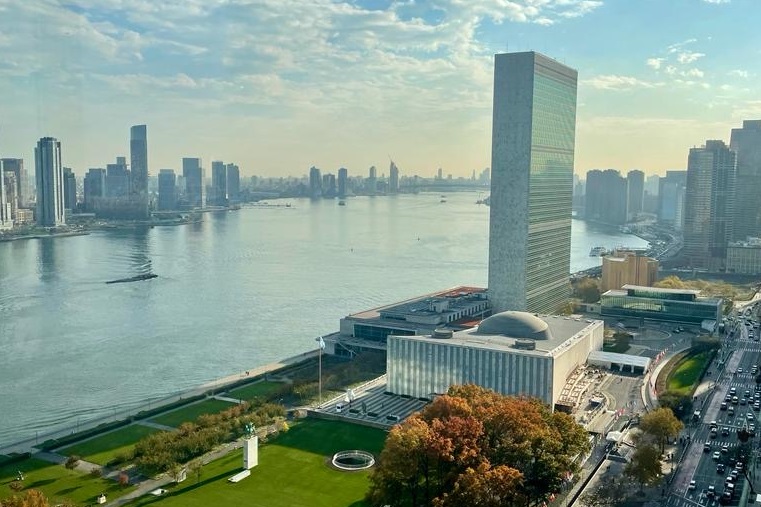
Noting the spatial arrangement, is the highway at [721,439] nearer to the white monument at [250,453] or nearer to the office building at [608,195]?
the white monument at [250,453]

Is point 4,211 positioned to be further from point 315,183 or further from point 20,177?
point 315,183

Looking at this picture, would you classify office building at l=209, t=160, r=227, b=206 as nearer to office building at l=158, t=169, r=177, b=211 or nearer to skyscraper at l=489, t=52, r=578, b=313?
office building at l=158, t=169, r=177, b=211

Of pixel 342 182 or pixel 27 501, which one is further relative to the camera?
pixel 342 182

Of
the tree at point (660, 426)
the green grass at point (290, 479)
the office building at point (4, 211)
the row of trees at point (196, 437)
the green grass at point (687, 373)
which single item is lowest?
the green grass at point (290, 479)

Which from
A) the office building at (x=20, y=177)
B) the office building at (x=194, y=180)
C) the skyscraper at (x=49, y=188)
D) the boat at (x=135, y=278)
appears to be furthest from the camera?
the office building at (x=194, y=180)

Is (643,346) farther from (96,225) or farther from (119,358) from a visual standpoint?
(96,225)

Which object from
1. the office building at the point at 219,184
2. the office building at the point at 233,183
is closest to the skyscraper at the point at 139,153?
the office building at the point at 219,184

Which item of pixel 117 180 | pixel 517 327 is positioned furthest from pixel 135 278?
pixel 117 180
